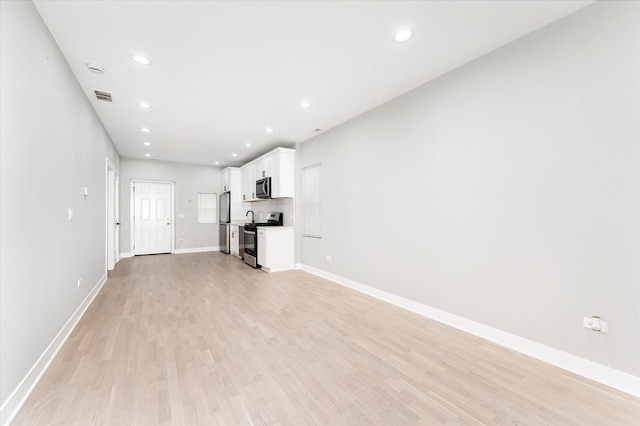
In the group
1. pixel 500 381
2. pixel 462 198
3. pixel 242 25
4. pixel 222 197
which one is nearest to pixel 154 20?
pixel 242 25

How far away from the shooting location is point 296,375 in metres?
2.00

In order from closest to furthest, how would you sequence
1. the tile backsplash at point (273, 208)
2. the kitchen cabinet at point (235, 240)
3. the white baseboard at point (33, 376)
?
the white baseboard at point (33, 376) → the tile backsplash at point (273, 208) → the kitchen cabinet at point (235, 240)

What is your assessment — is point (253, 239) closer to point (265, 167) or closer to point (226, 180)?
point (265, 167)

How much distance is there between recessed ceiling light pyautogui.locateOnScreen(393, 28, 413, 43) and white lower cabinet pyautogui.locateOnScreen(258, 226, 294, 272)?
4031 millimetres

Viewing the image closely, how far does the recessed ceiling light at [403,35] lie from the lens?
2236 mm

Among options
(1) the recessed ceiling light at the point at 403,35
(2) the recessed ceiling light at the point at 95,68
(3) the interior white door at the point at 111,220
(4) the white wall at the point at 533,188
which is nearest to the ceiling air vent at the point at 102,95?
(2) the recessed ceiling light at the point at 95,68

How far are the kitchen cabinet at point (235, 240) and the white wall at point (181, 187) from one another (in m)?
1.35

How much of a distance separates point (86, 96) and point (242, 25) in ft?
8.92

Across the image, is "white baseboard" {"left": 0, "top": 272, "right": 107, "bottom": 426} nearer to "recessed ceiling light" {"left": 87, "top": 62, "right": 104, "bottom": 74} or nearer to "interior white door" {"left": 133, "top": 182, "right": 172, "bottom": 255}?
"recessed ceiling light" {"left": 87, "top": 62, "right": 104, "bottom": 74}

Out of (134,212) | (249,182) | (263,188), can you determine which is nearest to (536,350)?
(263,188)

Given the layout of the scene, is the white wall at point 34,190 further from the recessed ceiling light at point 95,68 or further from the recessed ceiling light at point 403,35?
the recessed ceiling light at point 403,35

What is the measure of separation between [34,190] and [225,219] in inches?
249

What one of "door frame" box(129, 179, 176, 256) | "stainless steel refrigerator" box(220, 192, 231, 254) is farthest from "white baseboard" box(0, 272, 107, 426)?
"door frame" box(129, 179, 176, 256)

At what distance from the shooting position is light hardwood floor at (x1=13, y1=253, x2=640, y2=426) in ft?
5.25
